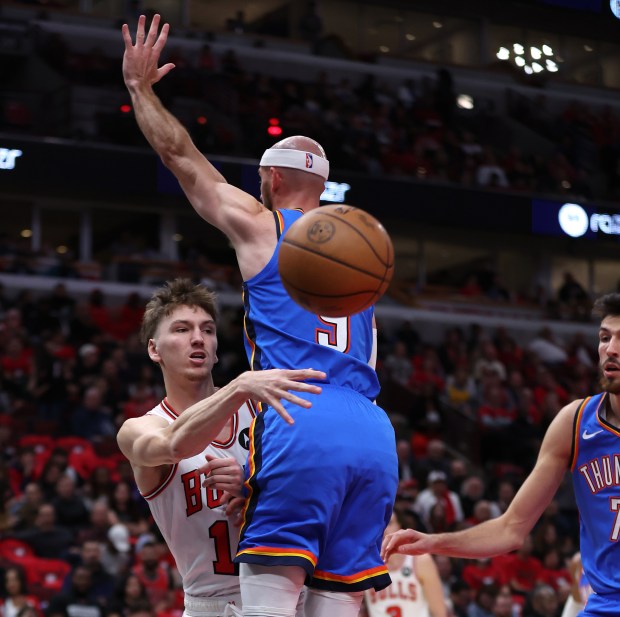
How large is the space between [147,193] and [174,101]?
4.95 ft

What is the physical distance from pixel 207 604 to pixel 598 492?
161 centimetres

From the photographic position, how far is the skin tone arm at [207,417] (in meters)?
3.76

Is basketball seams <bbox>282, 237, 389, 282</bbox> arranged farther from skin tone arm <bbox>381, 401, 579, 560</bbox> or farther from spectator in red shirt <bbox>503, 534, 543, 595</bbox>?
spectator in red shirt <bbox>503, 534, 543, 595</bbox>

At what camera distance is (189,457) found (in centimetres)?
449

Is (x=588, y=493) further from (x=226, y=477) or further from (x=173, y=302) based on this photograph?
(x=173, y=302)

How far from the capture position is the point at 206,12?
24.4 metres

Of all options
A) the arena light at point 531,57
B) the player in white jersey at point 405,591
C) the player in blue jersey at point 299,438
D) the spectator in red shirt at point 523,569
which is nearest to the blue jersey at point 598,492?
the player in blue jersey at point 299,438

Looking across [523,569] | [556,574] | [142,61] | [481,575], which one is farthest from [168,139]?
[556,574]

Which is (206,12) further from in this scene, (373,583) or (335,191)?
(373,583)

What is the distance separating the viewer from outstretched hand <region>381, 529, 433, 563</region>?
14.9 ft

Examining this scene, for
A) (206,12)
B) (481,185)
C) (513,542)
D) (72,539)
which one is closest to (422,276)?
(481,185)

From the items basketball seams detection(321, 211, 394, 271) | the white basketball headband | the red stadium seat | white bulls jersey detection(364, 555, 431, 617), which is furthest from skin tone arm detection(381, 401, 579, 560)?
the red stadium seat

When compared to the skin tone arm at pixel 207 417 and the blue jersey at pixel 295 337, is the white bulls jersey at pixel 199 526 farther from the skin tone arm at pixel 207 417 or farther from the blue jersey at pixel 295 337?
the blue jersey at pixel 295 337

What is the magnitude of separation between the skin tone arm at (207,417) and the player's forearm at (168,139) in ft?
2.96
